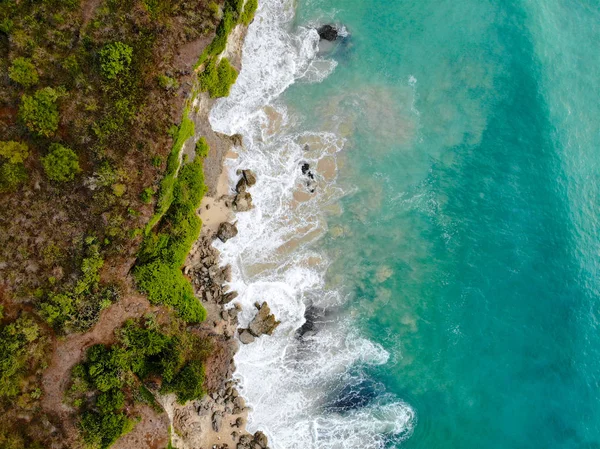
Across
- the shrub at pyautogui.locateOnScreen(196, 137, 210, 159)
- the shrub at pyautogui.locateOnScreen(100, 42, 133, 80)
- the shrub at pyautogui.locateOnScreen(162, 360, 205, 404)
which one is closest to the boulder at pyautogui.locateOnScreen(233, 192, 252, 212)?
the shrub at pyautogui.locateOnScreen(196, 137, 210, 159)

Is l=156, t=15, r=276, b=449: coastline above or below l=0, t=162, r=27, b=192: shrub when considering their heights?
below

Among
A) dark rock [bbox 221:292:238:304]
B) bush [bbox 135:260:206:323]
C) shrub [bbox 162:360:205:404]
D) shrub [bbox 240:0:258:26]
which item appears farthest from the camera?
dark rock [bbox 221:292:238:304]

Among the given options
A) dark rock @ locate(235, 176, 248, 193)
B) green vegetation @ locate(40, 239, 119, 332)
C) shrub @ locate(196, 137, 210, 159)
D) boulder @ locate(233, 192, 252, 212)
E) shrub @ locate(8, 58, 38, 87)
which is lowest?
green vegetation @ locate(40, 239, 119, 332)

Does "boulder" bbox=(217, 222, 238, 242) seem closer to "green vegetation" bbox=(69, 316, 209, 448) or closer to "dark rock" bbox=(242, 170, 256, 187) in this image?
"dark rock" bbox=(242, 170, 256, 187)

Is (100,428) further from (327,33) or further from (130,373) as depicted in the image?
(327,33)

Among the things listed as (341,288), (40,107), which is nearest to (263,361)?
(341,288)

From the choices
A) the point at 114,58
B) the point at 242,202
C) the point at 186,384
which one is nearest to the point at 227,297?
the point at 186,384

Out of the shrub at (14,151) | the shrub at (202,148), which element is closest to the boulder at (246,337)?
the shrub at (202,148)

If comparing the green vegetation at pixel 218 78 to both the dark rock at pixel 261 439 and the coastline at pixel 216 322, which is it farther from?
the dark rock at pixel 261 439
